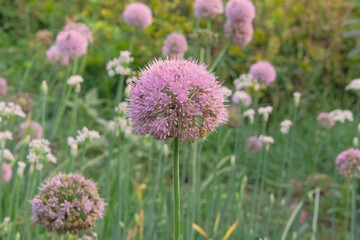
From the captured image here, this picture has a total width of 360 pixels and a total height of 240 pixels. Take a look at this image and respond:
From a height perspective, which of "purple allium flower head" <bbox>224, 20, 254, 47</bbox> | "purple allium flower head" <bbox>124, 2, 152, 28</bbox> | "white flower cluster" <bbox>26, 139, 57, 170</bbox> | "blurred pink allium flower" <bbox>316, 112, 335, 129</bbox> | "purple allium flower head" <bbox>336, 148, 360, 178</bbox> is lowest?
"white flower cluster" <bbox>26, 139, 57, 170</bbox>

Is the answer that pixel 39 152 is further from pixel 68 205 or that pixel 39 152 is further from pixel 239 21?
pixel 239 21

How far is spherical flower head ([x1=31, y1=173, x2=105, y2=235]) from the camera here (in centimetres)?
143

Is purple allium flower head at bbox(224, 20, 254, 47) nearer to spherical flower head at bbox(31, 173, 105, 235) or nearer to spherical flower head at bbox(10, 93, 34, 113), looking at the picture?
spherical flower head at bbox(10, 93, 34, 113)

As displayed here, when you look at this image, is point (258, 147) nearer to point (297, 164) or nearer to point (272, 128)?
point (297, 164)

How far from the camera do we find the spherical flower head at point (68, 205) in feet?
4.69

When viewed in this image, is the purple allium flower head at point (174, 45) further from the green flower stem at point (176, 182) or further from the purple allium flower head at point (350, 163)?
the green flower stem at point (176, 182)

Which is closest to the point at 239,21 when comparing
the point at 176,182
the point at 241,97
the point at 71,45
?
the point at 241,97

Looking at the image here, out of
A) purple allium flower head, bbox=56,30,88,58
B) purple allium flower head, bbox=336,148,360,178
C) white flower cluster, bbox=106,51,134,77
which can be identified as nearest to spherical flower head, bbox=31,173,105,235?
white flower cluster, bbox=106,51,134,77

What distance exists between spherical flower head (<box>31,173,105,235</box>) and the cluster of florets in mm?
1332

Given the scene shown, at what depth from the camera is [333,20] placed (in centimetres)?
546

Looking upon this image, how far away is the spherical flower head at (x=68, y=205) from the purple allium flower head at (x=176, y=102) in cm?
38

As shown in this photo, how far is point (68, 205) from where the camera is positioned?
1431 mm

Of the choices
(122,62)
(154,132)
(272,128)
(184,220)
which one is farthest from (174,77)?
(272,128)

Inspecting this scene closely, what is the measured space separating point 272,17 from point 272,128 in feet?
4.89
